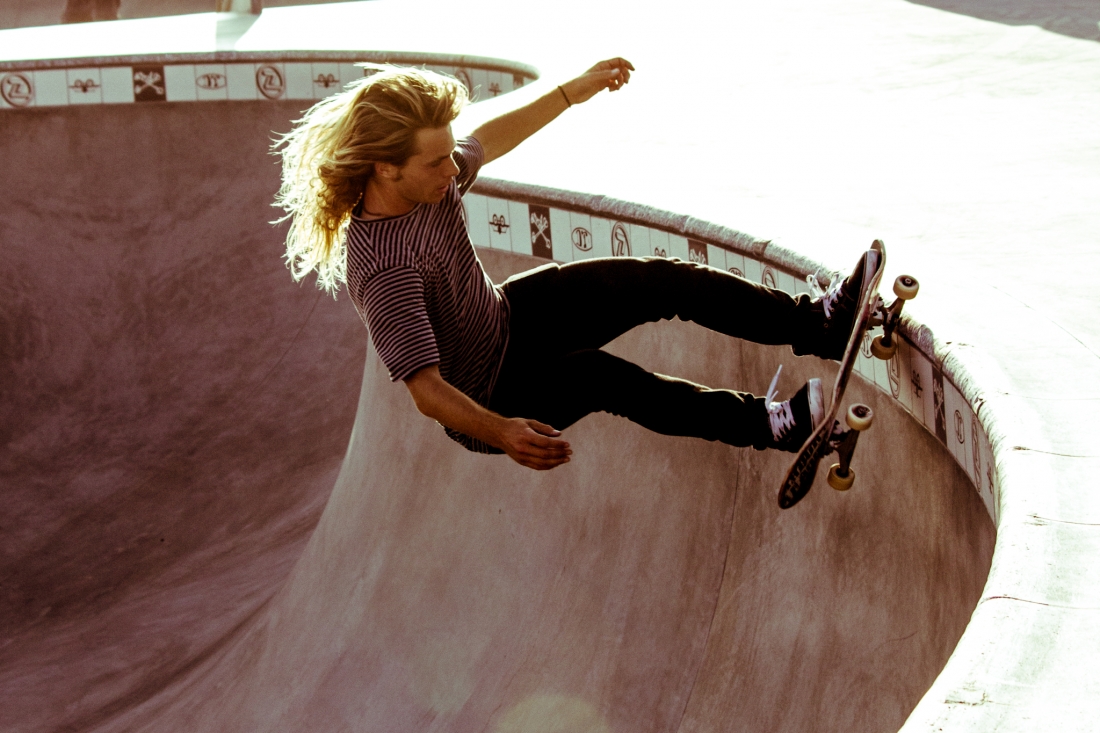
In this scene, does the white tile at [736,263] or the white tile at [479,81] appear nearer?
the white tile at [736,263]

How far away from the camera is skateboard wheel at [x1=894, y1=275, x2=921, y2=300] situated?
2.83 m

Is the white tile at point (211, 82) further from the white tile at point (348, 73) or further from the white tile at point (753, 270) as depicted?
the white tile at point (753, 270)

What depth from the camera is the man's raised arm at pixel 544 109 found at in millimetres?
3920

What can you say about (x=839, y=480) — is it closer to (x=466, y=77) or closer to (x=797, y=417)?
(x=797, y=417)

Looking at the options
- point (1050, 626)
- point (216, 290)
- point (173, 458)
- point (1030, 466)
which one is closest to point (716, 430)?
point (1030, 466)

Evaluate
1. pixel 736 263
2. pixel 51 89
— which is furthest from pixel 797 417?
pixel 51 89

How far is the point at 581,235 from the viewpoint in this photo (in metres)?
4.27

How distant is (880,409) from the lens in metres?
3.22

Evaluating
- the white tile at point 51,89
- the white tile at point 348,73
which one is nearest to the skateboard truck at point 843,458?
the white tile at point 348,73

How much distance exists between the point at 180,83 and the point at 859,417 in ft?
21.3

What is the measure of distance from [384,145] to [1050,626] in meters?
2.07

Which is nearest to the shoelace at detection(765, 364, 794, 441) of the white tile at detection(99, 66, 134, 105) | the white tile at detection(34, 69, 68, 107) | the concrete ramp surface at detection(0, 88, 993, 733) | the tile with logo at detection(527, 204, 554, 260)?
the concrete ramp surface at detection(0, 88, 993, 733)

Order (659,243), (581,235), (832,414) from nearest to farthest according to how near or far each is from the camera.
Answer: (832,414), (659,243), (581,235)

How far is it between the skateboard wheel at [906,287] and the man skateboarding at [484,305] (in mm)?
165
